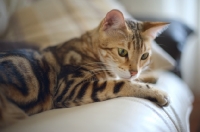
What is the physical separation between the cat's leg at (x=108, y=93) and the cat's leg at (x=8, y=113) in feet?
0.38

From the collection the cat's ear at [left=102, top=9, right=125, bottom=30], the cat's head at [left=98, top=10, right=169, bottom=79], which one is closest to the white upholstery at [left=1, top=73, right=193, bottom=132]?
the cat's head at [left=98, top=10, right=169, bottom=79]

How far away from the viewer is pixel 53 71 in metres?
0.93

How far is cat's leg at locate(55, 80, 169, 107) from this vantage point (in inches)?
33.0

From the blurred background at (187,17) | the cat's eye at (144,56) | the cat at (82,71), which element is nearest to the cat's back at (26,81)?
the cat at (82,71)

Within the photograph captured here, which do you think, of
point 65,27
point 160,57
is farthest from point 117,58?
point 65,27

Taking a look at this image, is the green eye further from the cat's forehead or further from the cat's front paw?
the cat's front paw

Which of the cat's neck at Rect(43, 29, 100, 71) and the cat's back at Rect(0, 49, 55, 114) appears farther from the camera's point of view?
the cat's neck at Rect(43, 29, 100, 71)

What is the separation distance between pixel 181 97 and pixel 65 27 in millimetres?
599

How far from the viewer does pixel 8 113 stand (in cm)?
80

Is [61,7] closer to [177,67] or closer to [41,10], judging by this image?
[41,10]

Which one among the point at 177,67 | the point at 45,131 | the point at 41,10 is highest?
the point at 41,10

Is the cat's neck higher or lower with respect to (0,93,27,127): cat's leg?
higher

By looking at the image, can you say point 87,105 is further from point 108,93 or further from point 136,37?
point 136,37

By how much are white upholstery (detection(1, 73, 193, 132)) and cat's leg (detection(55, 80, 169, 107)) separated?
0.07 feet
